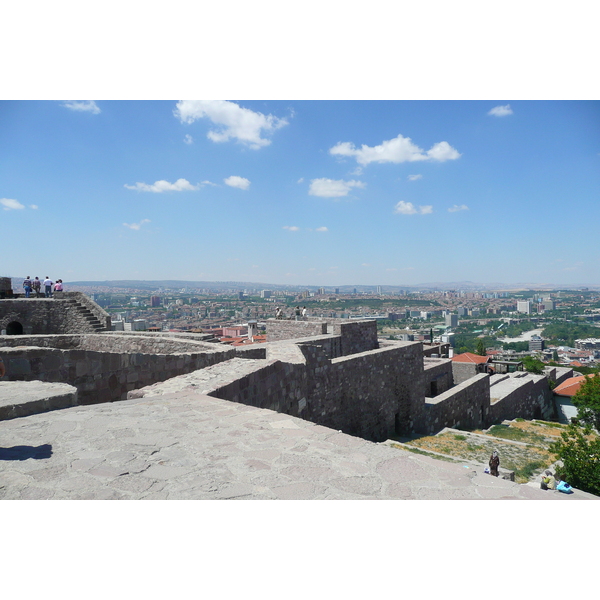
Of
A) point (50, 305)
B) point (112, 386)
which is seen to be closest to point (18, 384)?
point (112, 386)

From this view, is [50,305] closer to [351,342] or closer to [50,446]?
[351,342]

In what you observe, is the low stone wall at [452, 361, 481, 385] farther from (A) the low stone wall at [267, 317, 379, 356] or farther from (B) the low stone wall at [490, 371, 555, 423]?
(A) the low stone wall at [267, 317, 379, 356]

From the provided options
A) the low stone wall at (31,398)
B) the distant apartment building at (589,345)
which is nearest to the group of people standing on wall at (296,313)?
the low stone wall at (31,398)

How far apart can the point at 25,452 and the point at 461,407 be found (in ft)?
44.6

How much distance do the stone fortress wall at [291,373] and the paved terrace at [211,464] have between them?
135 centimetres

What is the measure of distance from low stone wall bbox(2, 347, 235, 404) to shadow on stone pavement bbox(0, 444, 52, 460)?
4.49 meters

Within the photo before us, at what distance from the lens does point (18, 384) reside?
467cm

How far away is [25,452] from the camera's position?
283 centimetres

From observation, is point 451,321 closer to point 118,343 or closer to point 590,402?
point 590,402

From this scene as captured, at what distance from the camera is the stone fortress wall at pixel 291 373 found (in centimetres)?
611

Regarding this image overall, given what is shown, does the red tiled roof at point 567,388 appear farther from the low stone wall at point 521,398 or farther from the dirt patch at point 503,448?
the dirt patch at point 503,448

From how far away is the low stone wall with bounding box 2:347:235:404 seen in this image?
7293 mm

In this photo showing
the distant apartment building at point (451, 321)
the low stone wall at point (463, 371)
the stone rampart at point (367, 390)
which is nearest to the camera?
the stone rampart at point (367, 390)

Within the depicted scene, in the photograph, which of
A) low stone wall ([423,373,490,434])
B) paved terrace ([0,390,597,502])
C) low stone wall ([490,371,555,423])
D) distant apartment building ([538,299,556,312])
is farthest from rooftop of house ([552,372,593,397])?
distant apartment building ([538,299,556,312])
